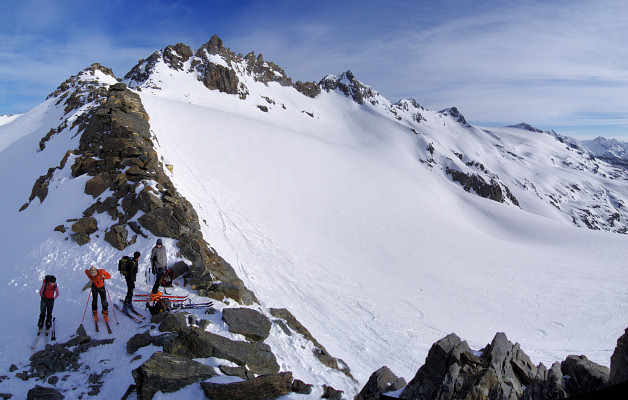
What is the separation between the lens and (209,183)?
89.1 feet

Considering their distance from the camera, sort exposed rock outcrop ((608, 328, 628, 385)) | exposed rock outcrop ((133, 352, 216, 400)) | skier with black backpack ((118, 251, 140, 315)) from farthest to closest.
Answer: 1. skier with black backpack ((118, 251, 140, 315))
2. exposed rock outcrop ((133, 352, 216, 400))
3. exposed rock outcrop ((608, 328, 628, 385))

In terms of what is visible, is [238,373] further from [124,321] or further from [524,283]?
[524,283]

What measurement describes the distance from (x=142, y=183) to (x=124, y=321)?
738 cm

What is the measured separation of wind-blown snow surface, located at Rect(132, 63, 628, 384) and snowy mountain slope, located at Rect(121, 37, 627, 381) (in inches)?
4.9

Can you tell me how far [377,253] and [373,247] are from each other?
1067 mm

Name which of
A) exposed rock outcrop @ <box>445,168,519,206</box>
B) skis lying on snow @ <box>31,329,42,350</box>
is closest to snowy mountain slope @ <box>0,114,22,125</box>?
skis lying on snow @ <box>31,329,42,350</box>

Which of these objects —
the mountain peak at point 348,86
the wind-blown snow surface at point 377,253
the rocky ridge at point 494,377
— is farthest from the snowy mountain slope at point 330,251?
the mountain peak at point 348,86

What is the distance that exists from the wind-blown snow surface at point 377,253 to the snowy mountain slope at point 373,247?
0.12 metres

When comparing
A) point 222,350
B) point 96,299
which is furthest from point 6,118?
point 222,350

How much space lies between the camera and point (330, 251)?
24.5 m

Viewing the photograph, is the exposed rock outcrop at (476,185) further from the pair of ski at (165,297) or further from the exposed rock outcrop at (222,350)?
the exposed rock outcrop at (222,350)

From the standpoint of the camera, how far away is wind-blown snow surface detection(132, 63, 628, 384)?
1652 centimetres

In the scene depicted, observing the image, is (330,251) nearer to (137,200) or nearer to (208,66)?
(137,200)

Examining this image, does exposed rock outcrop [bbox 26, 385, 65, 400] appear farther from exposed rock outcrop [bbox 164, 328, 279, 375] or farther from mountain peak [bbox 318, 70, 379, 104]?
mountain peak [bbox 318, 70, 379, 104]
